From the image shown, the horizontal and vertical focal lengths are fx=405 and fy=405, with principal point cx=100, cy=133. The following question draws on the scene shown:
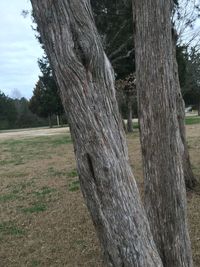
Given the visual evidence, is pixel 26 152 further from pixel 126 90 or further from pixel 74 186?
pixel 74 186

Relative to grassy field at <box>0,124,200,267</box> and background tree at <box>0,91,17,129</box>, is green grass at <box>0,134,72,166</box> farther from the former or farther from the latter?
background tree at <box>0,91,17,129</box>

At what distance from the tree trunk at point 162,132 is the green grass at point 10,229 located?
9.09 ft

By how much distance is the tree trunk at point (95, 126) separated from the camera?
2.13 metres

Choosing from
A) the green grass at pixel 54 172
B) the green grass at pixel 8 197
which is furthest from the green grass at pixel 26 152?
the green grass at pixel 8 197

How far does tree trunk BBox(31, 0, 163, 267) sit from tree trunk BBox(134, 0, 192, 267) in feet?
2.88

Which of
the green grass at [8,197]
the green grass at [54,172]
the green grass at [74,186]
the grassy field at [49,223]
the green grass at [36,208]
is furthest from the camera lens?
the green grass at [54,172]

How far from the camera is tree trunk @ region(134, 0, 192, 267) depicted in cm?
306

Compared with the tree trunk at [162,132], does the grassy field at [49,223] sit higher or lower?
lower

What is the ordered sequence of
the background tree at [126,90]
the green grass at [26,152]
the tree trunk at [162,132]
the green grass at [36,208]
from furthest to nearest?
the background tree at [126,90]
the green grass at [26,152]
the green grass at [36,208]
the tree trunk at [162,132]

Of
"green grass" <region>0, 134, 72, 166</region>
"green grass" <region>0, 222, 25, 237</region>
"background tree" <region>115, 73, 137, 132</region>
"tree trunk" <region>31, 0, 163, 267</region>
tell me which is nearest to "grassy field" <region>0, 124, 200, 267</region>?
"green grass" <region>0, 222, 25, 237</region>

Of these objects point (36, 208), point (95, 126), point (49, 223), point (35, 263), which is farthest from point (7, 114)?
point (95, 126)

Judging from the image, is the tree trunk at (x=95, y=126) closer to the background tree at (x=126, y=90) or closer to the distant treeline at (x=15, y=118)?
the background tree at (x=126, y=90)

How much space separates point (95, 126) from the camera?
217cm

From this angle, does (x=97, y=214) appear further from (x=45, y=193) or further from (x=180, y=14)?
(x=180, y=14)
